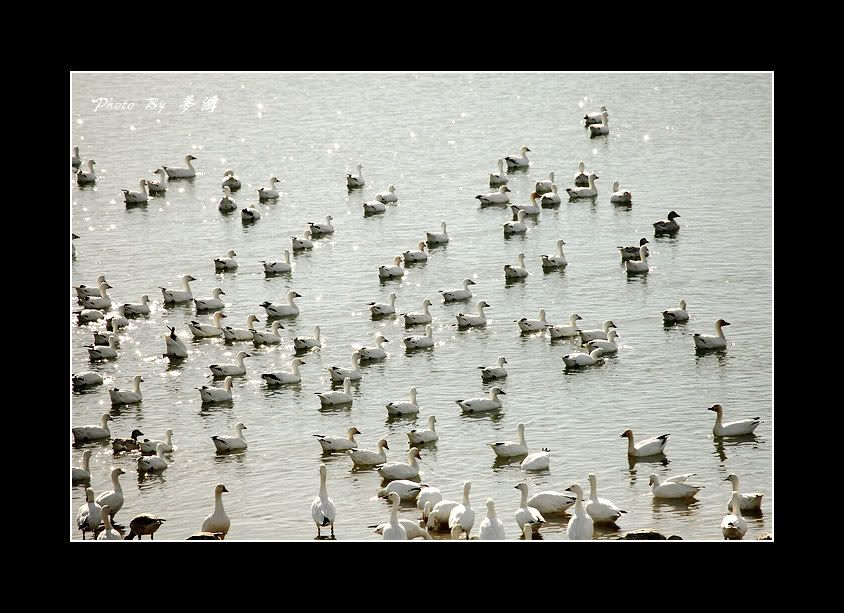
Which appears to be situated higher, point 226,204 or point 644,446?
point 226,204

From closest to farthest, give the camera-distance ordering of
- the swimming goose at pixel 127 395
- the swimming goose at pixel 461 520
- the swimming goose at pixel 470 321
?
1. the swimming goose at pixel 461 520
2. the swimming goose at pixel 127 395
3. the swimming goose at pixel 470 321

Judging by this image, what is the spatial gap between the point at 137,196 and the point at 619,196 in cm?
846

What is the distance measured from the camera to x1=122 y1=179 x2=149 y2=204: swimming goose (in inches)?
937

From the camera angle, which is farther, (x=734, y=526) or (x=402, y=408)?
(x=402, y=408)

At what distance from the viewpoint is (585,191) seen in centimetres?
2588

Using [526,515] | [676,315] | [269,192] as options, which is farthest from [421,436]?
[269,192]

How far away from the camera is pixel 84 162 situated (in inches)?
953

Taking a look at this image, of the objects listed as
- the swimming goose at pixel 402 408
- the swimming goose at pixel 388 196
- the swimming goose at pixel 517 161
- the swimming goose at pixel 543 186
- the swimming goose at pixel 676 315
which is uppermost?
the swimming goose at pixel 517 161

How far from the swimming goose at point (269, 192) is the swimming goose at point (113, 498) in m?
10.9

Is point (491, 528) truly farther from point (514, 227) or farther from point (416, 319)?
point (514, 227)

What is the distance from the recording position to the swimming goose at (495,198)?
25250 millimetres

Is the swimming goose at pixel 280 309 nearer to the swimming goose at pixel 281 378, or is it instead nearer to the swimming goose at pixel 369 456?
the swimming goose at pixel 281 378

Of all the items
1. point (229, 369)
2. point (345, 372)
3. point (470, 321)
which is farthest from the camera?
point (470, 321)

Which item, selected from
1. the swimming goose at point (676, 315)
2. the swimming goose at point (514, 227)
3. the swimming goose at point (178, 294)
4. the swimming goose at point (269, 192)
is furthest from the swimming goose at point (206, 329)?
the swimming goose at point (676, 315)
